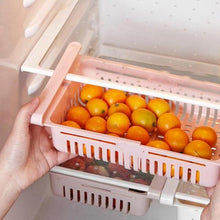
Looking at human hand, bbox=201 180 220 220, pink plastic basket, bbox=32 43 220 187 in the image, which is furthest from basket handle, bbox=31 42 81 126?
human hand, bbox=201 180 220 220

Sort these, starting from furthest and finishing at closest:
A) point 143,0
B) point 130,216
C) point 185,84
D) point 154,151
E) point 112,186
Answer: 1. point 130,216
2. point 143,0
3. point 112,186
4. point 185,84
5. point 154,151

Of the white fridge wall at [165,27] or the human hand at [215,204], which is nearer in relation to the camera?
the human hand at [215,204]

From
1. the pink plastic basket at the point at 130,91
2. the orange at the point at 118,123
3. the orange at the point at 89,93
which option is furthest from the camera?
the orange at the point at 89,93

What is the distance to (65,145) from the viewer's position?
1.31m

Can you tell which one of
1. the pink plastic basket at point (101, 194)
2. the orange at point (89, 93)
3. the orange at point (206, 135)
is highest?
the orange at point (89, 93)

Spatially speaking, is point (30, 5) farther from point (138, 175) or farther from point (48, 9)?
point (138, 175)

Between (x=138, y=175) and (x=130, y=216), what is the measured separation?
28 cm

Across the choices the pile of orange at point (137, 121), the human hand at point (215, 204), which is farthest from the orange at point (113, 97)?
the human hand at point (215, 204)

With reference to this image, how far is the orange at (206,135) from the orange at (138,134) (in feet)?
0.40

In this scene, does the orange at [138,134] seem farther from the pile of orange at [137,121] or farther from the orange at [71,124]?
the orange at [71,124]

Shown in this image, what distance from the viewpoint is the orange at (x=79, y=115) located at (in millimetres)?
1374

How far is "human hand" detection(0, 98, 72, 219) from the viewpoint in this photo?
1295mm

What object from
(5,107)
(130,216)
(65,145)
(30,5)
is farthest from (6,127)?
(130,216)

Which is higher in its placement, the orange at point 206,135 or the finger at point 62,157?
the orange at point 206,135
